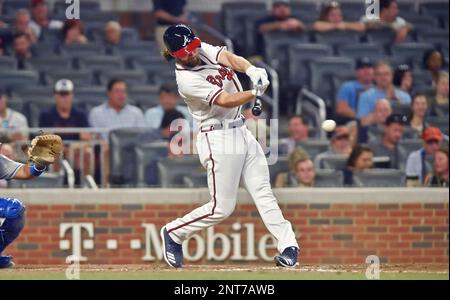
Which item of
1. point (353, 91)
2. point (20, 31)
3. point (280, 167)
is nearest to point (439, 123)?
point (353, 91)

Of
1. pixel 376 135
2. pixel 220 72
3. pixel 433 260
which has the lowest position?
pixel 433 260

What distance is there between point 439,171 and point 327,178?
1.12 meters

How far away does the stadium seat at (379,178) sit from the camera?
15.6m

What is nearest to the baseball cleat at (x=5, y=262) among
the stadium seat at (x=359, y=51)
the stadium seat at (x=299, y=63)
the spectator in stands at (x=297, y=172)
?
the spectator in stands at (x=297, y=172)

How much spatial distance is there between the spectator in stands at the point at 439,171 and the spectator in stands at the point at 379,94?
1.20 m

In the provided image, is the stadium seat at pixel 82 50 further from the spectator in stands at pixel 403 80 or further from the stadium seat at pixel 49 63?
the spectator in stands at pixel 403 80

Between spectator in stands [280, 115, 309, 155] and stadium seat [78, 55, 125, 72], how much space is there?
2.45 m

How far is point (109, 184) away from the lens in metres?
15.4

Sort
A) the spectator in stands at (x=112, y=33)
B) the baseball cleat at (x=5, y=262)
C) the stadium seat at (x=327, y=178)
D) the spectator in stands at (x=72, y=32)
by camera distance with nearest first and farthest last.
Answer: the baseball cleat at (x=5, y=262) → the stadium seat at (x=327, y=178) → the spectator in stands at (x=72, y=32) → the spectator in stands at (x=112, y=33)

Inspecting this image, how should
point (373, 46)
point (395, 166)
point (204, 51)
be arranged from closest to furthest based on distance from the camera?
point (204, 51)
point (395, 166)
point (373, 46)

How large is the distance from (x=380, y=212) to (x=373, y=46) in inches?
138

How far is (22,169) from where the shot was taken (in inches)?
460

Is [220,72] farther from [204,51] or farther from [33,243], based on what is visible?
[33,243]

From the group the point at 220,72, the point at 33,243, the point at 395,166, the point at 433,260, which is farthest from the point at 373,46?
the point at 220,72
